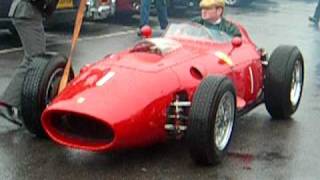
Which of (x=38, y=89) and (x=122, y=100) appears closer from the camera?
(x=122, y=100)

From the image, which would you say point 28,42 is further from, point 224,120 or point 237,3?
point 237,3

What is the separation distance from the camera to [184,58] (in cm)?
628

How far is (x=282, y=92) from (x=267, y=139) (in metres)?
0.68

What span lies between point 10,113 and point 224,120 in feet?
6.63

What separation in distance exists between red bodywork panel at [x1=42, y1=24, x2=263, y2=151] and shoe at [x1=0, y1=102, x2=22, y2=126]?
3.12ft

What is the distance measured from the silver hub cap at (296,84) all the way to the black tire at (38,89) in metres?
2.65

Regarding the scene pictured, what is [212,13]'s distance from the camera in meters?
7.29

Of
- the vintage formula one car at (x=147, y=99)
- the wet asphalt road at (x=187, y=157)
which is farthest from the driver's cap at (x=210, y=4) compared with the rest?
the wet asphalt road at (x=187, y=157)

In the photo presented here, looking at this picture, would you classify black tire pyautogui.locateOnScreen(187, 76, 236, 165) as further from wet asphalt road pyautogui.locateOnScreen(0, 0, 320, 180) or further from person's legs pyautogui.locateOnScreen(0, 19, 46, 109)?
person's legs pyautogui.locateOnScreen(0, 19, 46, 109)

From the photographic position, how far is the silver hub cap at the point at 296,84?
7.59 meters

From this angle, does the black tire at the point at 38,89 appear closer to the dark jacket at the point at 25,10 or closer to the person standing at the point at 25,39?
the person standing at the point at 25,39

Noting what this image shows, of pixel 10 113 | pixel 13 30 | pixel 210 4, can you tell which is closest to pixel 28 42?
pixel 10 113

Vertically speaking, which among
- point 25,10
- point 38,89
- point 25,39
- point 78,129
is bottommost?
point 78,129

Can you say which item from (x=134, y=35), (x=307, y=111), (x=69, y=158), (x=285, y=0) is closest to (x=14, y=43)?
(x=134, y=35)
